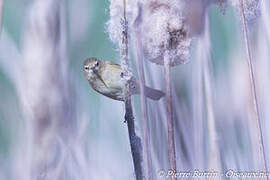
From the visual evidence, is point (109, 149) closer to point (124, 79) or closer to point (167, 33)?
point (124, 79)

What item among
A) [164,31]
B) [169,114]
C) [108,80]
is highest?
[164,31]

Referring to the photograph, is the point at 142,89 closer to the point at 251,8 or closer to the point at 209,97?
the point at 209,97

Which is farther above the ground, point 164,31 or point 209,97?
point 164,31

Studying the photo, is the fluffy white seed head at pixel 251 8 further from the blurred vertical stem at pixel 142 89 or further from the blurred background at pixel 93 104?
the blurred vertical stem at pixel 142 89

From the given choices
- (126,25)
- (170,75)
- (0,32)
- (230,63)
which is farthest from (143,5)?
(0,32)

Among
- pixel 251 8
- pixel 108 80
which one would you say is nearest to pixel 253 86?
pixel 251 8

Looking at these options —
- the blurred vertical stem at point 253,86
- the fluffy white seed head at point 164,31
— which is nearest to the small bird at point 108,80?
the fluffy white seed head at point 164,31
